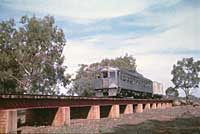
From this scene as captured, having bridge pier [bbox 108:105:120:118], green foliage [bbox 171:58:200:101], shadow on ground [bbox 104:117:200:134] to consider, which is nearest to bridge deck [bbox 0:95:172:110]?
bridge pier [bbox 108:105:120:118]

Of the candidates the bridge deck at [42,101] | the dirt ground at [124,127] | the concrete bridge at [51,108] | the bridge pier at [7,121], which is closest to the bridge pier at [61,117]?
the concrete bridge at [51,108]

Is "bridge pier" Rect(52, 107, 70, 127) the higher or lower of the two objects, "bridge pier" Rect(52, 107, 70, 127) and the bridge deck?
the lower

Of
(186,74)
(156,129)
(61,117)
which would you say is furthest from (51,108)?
(186,74)

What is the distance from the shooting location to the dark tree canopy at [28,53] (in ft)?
128

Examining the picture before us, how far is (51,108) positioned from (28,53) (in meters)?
19.6

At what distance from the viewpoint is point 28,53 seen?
3944 centimetres

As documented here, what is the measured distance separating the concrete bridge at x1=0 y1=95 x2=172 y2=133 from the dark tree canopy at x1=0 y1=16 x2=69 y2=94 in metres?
11.8

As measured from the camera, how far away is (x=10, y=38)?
1558 inches

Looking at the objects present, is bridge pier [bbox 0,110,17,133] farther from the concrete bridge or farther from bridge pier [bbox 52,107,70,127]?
bridge pier [bbox 52,107,70,127]

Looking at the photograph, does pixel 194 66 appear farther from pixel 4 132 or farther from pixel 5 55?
pixel 4 132

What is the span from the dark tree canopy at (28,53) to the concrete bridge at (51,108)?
38.8 ft

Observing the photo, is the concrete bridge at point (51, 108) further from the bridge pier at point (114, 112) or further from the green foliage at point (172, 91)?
the green foliage at point (172, 91)

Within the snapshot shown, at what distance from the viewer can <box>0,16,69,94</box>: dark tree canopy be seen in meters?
39.1

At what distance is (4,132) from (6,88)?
2793 centimetres
